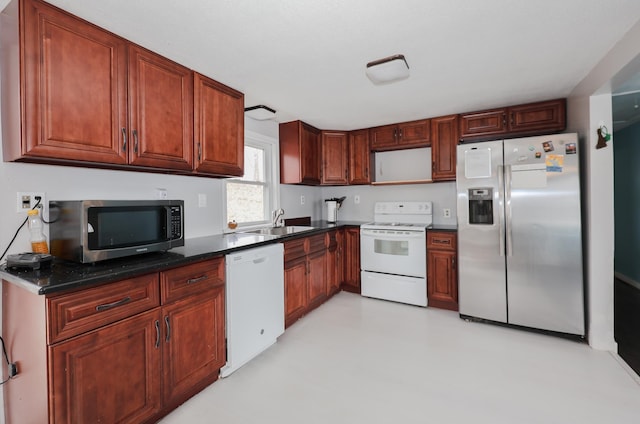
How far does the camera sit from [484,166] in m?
2.87

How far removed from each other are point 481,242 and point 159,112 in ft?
9.92

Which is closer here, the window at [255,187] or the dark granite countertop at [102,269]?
the dark granite countertop at [102,269]

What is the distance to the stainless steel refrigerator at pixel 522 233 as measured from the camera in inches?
100

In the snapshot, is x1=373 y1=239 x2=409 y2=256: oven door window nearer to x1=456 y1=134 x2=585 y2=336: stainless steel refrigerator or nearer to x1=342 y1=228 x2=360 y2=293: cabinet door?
x1=342 y1=228 x2=360 y2=293: cabinet door

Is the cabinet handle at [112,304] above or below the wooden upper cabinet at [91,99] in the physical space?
below

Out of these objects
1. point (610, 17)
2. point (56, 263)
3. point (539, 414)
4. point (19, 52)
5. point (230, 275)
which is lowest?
point (539, 414)

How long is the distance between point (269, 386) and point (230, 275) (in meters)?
0.80

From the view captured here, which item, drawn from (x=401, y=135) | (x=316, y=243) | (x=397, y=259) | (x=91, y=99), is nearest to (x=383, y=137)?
(x=401, y=135)

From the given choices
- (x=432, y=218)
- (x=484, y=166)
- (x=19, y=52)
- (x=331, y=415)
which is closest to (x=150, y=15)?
(x=19, y=52)

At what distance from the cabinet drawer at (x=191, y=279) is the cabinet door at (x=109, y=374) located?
132 millimetres

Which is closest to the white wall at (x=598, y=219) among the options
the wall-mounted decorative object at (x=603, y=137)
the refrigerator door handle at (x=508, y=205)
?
the wall-mounted decorative object at (x=603, y=137)

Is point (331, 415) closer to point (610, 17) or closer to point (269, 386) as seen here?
point (269, 386)

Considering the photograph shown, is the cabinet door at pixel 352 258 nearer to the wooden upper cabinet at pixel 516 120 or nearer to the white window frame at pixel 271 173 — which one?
the white window frame at pixel 271 173

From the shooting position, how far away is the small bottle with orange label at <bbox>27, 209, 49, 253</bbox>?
1593mm
